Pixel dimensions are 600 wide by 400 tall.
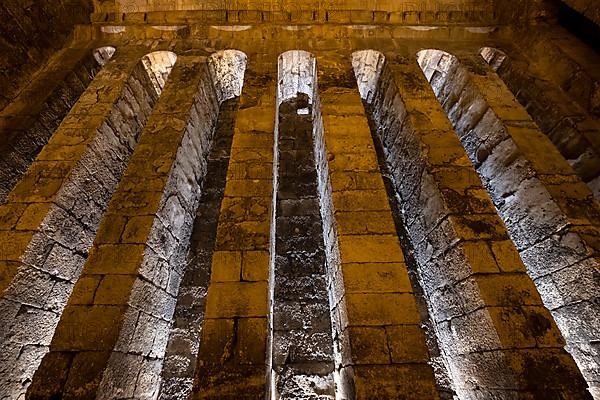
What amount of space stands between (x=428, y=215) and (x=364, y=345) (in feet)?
6.09

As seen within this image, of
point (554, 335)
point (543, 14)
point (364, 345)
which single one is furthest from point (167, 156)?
point (543, 14)

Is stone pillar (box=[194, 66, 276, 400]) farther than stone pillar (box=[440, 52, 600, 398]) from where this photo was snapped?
No

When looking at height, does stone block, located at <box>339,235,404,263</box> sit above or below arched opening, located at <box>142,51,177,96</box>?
below

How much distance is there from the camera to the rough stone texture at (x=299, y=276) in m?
3.58

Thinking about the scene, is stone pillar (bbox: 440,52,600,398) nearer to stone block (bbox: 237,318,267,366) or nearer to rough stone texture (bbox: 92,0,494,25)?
rough stone texture (bbox: 92,0,494,25)

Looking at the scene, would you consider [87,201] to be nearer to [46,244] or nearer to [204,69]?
[46,244]

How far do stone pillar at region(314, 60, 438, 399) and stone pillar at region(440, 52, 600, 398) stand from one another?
1711 mm

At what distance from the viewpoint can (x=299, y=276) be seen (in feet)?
14.1

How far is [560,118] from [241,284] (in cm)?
493

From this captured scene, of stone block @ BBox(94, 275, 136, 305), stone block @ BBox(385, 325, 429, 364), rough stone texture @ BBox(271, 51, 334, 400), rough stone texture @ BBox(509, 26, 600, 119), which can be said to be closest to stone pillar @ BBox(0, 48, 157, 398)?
stone block @ BBox(94, 275, 136, 305)

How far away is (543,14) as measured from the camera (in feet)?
20.0

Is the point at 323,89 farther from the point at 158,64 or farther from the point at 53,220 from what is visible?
the point at 53,220

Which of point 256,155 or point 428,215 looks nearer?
point 428,215

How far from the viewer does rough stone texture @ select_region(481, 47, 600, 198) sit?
4258mm
